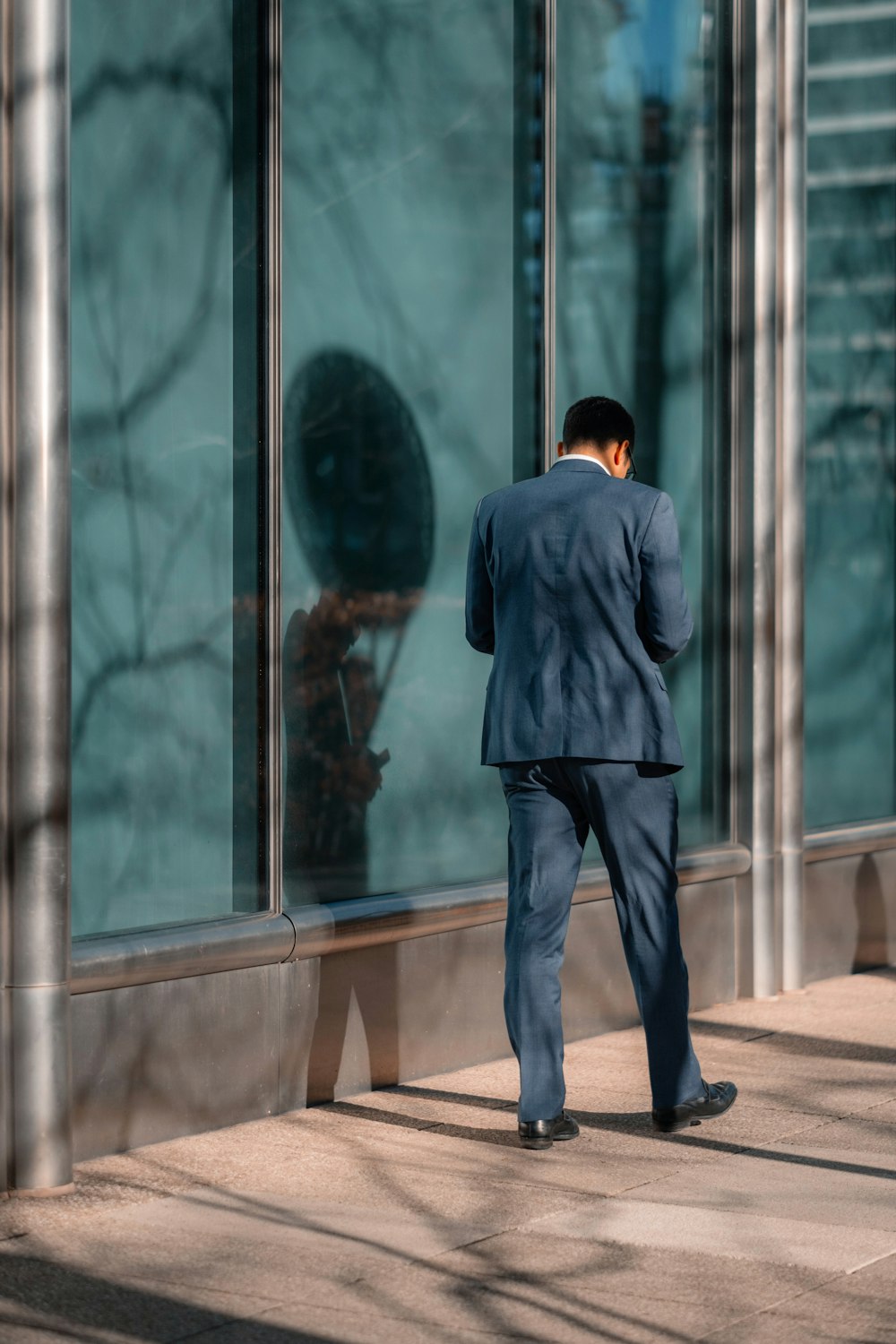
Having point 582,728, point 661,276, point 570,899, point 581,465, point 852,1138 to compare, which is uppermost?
point 661,276

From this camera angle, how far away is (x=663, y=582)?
17.3ft

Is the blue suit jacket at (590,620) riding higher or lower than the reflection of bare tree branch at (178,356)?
lower

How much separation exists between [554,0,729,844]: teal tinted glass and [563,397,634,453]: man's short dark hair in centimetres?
174

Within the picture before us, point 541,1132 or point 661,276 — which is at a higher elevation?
point 661,276

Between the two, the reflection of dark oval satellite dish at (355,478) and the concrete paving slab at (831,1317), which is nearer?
the concrete paving slab at (831,1317)

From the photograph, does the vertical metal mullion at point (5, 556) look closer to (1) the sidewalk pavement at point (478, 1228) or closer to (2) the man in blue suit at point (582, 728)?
(1) the sidewalk pavement at point (478, 1228)

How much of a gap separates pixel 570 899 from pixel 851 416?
13.7 ft

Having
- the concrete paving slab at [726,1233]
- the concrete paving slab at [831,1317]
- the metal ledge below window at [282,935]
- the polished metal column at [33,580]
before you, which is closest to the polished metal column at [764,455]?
the metal ledge below window at [282,935]

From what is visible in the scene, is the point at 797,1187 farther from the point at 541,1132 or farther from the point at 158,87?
the point at 158,87

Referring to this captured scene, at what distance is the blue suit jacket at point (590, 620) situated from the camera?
17.2 feet

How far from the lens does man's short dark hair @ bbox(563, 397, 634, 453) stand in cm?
541

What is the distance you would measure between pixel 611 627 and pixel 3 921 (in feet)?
5.28

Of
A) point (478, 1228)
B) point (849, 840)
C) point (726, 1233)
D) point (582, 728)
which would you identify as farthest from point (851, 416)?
point (478, 1228)

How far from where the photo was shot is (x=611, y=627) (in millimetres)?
5270
